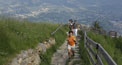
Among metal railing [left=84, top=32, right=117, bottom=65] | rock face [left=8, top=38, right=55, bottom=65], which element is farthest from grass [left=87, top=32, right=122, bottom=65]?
rock face [left=8, top=38, right=55, bottom=65]

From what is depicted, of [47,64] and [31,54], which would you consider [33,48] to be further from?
[47,64]

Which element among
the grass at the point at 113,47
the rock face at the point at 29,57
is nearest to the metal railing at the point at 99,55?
the rock face at the point at 29,57

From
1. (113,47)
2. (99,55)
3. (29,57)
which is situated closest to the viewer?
(99,55)

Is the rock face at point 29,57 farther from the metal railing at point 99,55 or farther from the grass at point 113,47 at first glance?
the grass at point 113,47

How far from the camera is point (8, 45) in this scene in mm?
8125

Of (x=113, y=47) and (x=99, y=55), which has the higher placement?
(x=99, y=55)

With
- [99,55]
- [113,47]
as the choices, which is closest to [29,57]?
[99,55]

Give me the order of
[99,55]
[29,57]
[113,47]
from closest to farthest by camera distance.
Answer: [99,55] → [29,57] → [113,47]

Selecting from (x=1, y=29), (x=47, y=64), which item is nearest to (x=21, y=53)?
(x=1, y=29)

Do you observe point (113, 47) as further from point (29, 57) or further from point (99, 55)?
point (99, 55)

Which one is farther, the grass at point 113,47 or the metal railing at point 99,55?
the grass at point 113,47

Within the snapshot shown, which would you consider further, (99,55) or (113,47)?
(113,47)

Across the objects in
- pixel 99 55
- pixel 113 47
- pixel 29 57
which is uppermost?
pixel 99 55

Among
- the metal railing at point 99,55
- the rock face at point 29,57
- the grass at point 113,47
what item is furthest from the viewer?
the grass at point 113,47
